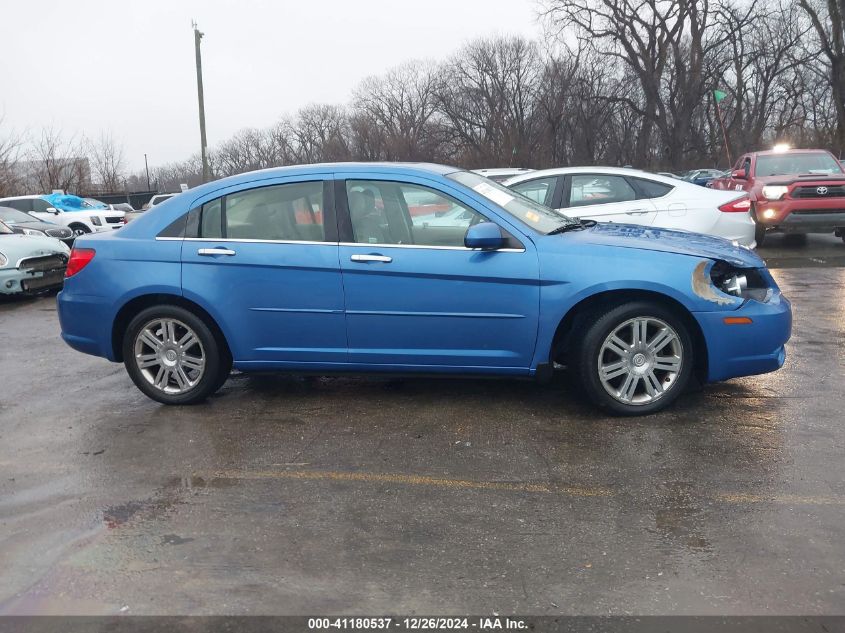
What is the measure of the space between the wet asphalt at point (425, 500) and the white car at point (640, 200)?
3.71 m

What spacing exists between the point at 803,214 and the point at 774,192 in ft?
1.93

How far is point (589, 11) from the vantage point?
45.5 m

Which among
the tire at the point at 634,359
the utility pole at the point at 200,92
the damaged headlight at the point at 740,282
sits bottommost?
the tire at the point at 634,359

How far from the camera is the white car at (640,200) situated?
31.1 feet

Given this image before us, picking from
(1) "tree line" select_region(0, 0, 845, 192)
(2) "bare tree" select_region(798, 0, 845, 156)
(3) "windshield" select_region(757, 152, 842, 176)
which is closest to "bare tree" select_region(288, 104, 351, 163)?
(1) "tree line" select_region(0, 0, 845, 192)

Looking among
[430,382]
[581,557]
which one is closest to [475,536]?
[581,557]

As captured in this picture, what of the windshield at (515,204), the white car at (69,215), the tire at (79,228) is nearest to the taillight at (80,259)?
the windshield at (515,204)

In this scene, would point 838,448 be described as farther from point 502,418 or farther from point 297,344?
point 297,344

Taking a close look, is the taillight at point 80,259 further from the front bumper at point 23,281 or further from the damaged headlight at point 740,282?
the front bumper at point 23,281

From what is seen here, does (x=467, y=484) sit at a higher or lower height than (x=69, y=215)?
lower

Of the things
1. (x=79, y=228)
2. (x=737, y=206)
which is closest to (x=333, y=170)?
(x=737, y=206)

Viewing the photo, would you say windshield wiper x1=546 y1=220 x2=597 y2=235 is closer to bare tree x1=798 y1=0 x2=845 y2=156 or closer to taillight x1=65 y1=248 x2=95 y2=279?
taillight x1=65 y1=248 x2=95 y2=279

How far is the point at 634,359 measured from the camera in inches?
196

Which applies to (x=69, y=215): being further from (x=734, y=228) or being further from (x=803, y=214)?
(x=734, y=228)
